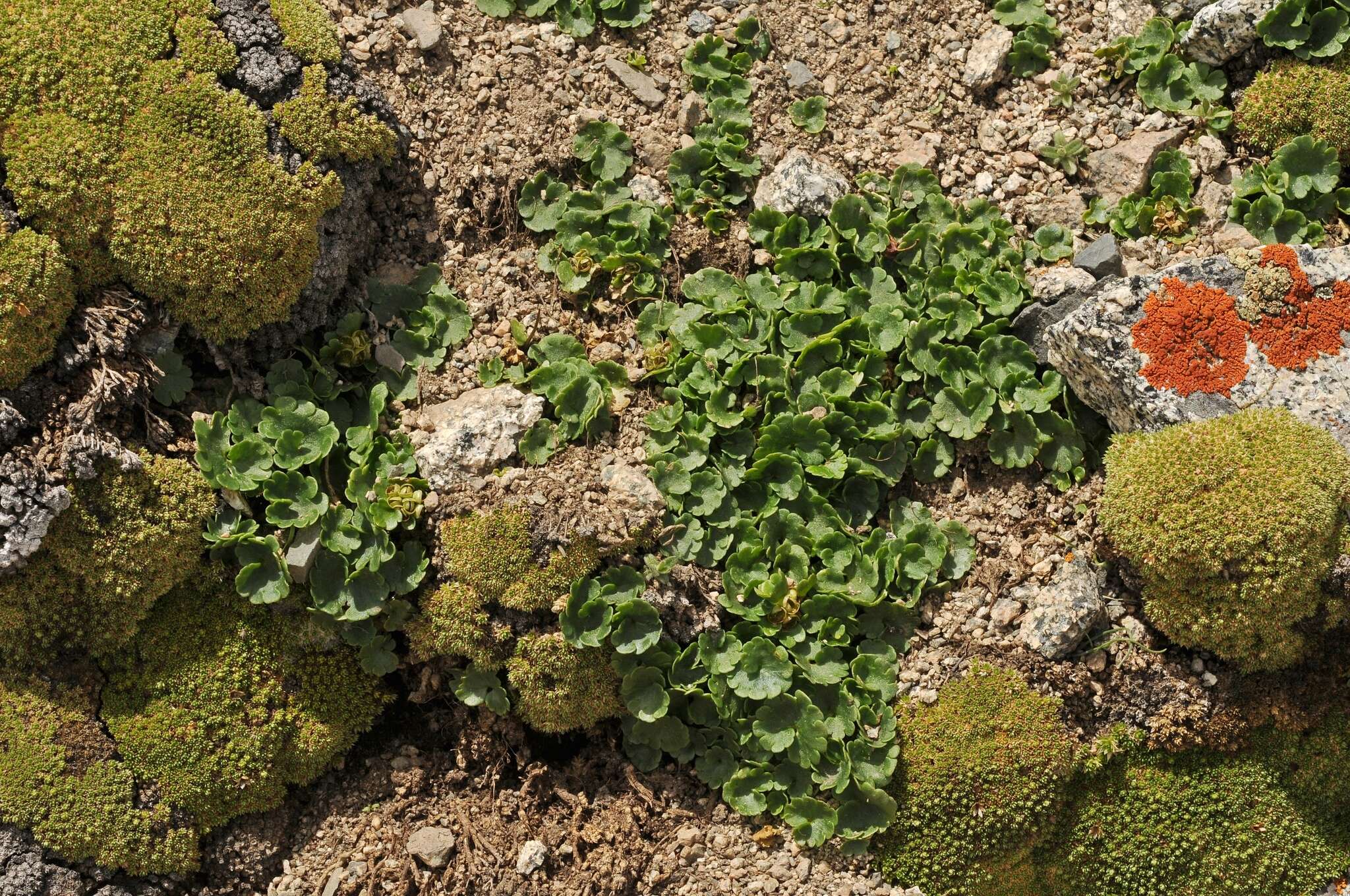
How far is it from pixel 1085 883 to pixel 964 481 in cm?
261

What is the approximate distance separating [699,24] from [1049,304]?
10.4 feet

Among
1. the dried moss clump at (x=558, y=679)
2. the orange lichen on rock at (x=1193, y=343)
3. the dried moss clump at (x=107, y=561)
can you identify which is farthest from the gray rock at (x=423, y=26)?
the orange lichen on rock at (x=1193, y=343)

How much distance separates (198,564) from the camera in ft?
20.1

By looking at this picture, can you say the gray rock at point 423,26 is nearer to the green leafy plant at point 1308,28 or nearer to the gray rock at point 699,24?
the gray rock at point 699,24

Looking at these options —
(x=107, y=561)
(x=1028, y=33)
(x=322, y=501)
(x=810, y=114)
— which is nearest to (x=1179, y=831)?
(x=810, y=114)

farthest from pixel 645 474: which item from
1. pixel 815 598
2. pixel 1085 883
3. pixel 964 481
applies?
pixel 1085 883

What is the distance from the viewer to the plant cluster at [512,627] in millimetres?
6020

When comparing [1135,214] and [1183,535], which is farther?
[1135,214]

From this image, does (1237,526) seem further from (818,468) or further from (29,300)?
(29,300)

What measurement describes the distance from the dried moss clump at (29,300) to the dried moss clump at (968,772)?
5341mm

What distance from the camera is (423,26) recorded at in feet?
23.8

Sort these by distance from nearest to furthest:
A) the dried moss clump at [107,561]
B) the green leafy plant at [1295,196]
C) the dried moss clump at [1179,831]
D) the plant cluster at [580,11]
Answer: the dried moss clump at [107,561]
the dried moss clump at [1179,831]
the green leafy plant at [1295,196]
the plant cluster at [580,11]

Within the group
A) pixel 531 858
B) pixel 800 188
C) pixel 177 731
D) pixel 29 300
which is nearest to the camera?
pixel 29 300

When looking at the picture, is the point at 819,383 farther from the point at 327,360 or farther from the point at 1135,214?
the point at 327,360
